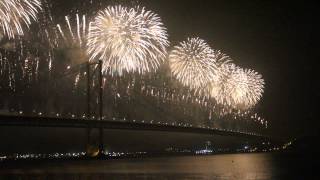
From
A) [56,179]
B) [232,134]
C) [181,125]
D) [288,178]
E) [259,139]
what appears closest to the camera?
[56,179]

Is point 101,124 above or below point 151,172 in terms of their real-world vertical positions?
above

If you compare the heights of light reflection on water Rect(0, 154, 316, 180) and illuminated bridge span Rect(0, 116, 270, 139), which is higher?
illuminated bridge span Rect(0, 116, 270, 139)

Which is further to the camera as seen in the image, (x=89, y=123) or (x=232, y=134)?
(x=232, y=134)

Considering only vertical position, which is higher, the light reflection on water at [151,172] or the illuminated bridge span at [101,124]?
the illuminated bridge span at [101,124]

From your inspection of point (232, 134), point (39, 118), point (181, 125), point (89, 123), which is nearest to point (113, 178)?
point (39, 118)

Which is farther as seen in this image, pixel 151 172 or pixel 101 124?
pixel 101 124

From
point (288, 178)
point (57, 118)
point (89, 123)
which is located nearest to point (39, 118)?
point (57, 118)

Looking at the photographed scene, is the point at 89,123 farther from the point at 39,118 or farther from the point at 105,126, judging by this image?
the point at 39,118

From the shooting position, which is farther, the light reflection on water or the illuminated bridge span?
the illuminated bridge span

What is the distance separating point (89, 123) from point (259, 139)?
9040 cm

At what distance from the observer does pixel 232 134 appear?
15575 cm

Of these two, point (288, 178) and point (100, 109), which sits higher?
point (100, 109)

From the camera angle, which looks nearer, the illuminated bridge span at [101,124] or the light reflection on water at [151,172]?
the light reflection on water at [151,172]

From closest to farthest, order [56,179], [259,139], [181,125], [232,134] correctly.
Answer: [56,179]
[181,125]
[232,134]
[259,139]
